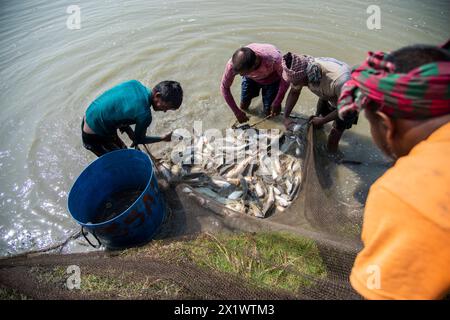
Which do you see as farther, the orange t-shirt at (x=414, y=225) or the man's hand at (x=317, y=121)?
the man's hand at (x=317, y=121)

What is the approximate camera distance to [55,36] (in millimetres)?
10297

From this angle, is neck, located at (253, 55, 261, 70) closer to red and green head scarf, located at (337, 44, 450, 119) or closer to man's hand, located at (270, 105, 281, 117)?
man's hand, located at (270, 105, 281, 117)

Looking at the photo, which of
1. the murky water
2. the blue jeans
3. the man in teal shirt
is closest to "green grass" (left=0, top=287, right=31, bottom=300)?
the murky water

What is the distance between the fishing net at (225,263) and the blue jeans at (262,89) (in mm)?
2288

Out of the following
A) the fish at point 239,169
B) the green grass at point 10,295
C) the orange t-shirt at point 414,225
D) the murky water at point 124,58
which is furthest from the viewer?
the murky water at point 124,58

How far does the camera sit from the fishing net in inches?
108

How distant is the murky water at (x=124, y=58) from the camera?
5.34 m

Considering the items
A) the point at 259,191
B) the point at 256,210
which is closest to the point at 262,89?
the point at 259,191

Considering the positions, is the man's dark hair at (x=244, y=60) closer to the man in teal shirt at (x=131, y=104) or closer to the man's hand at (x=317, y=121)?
the man in teal shirt at (x=131, y=104)

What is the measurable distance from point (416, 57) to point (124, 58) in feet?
28.1

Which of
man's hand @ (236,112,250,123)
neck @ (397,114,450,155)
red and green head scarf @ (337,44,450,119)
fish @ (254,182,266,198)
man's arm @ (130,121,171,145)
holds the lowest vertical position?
fish @ (254,182,266,198)

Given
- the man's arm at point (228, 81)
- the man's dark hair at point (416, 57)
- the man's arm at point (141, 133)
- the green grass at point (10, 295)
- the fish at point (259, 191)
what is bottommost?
the fish at point (259, 191)

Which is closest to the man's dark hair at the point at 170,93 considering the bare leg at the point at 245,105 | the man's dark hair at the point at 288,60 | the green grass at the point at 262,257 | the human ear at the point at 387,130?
the man's dark hair at the point at 288,60
